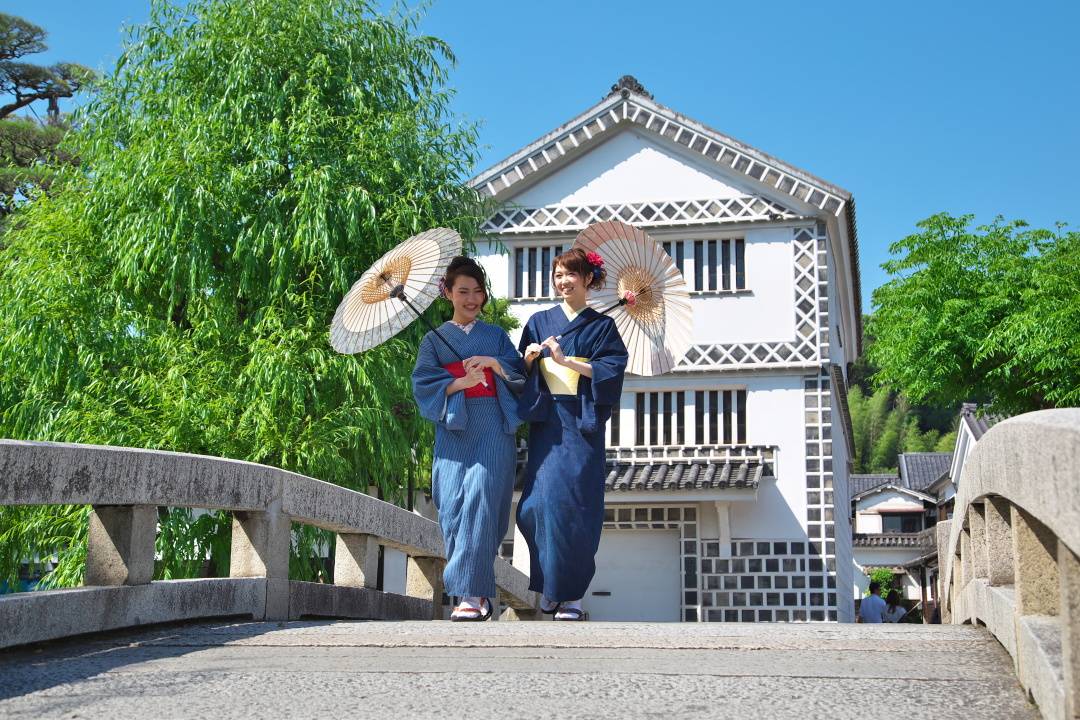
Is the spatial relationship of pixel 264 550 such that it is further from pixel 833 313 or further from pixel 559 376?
pixel 833 313

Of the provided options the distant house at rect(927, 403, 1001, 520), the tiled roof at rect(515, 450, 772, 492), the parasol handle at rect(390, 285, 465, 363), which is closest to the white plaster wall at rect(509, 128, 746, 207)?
the tiled roof at rect(515, 450, 772, 492)

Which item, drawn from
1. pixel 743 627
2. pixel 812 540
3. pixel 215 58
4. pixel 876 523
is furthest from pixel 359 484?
pixel 876 523

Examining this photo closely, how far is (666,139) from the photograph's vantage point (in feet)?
65.7

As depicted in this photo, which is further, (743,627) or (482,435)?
(482,435)

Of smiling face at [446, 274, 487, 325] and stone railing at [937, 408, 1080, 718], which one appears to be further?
smiling face at [446, 274, 487, 325]

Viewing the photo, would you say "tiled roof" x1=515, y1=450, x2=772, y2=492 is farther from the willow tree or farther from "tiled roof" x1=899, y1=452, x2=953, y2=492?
"tiled roof" x1=899, y1=452, x2=953, y2=492

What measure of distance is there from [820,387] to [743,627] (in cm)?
1415

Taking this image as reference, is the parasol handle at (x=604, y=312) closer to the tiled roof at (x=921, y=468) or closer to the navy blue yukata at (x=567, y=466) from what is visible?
the navy blue yukata at (x=567, y=466)

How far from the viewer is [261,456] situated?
10.1m

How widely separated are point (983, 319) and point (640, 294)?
15457 millimetres

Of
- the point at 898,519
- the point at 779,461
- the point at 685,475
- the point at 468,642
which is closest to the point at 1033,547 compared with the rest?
the point at 468,642

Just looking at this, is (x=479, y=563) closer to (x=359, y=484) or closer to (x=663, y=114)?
(x=359, y=484)

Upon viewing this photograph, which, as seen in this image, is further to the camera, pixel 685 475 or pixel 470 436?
pixel 685 475

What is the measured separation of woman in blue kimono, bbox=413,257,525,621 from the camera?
20.0ft
